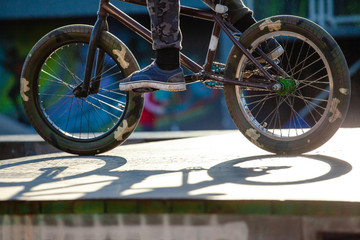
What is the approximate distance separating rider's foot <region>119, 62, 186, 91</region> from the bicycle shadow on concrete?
44 cm

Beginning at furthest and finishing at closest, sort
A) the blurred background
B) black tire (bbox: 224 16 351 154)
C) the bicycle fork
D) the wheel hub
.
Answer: the blurred background → the bicycle fork → the wheel hub → black tire (bbox: 224 16 351 154)

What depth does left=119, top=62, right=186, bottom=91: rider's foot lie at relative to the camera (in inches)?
98.1

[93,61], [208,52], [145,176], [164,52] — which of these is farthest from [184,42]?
[145,176]

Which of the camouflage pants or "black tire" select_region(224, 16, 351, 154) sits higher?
the camouflage pants

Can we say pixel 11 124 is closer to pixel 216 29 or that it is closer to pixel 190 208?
pixel 216 29

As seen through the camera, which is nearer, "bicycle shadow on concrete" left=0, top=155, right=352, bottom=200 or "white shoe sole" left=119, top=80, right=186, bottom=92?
"bicycle shadow on concrete" left=0, top=155, right=352, bottom=200

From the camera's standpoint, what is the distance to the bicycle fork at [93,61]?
288 cm

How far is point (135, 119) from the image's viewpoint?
290cm

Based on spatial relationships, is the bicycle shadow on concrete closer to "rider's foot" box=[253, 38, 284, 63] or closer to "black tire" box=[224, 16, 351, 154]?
"black tire" box=[224, 16, 351, 154]

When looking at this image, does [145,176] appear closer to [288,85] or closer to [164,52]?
[164,52]

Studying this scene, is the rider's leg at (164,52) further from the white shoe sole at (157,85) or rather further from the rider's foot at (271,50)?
the rider's foot at (271,50)

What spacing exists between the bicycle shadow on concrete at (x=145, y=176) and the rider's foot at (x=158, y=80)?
437 mm

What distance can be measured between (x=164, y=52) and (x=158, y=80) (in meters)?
0.16

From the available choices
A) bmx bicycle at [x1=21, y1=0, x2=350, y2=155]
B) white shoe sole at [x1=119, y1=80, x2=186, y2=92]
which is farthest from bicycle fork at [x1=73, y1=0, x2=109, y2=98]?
white shoe sole at [x1=119, y1=80, x2=186, y2=92]
